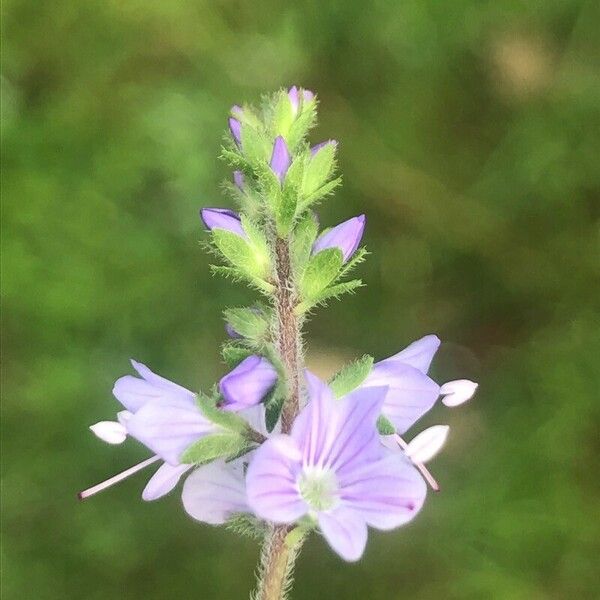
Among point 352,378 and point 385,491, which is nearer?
point 385,491

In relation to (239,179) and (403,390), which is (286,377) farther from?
(239,179)

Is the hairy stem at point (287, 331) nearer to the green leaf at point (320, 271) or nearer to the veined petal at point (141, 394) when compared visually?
the green leaf at point (320, 271)

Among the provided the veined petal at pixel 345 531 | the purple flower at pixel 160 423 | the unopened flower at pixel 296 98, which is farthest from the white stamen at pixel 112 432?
the unopened flower at pixel 296 98

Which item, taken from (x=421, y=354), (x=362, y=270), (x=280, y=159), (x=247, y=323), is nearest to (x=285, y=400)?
(x=247, y=323)

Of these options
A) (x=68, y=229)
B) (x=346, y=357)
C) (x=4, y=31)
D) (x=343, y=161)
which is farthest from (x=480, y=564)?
(x=4, y=31)

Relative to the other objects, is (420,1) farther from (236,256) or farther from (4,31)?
(236,256)

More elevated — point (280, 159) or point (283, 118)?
point (283, 118)
